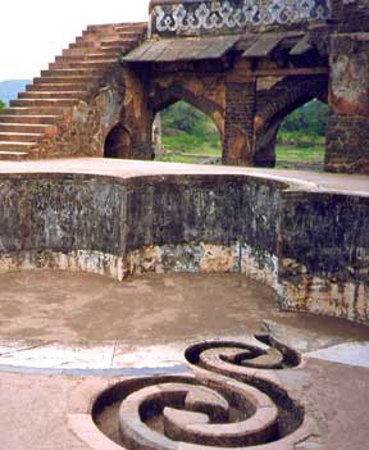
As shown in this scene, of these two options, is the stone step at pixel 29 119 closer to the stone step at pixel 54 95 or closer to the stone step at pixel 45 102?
Answer: the stone step at pixel 45 102

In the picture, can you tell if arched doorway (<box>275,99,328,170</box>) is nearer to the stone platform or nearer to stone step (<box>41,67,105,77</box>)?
stone step (<box>41,67,105,77</box>)

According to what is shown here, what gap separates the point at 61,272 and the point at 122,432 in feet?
14.0

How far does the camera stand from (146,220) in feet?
25.0

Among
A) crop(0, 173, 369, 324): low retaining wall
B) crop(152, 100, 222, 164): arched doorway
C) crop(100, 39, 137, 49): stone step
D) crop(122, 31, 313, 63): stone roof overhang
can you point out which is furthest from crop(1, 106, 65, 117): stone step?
crop(152, 100, 222, 164): arched doorway

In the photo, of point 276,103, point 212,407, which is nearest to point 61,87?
point 276,103

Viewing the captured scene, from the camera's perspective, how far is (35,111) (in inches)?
431

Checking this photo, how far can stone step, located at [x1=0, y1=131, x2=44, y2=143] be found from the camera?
10109 mm

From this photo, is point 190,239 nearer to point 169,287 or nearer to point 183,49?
point 169,287

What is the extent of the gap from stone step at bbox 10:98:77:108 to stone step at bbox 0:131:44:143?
977mm

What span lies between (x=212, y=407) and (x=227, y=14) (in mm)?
9406

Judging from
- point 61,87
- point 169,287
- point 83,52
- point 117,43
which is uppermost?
point 117,43

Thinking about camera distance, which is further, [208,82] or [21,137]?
[208,82]

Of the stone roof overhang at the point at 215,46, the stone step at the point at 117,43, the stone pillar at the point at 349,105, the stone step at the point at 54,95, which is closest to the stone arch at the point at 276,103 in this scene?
the stone roof overhang at the point at 215,46

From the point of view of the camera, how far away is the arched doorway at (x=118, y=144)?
41.4 ft
